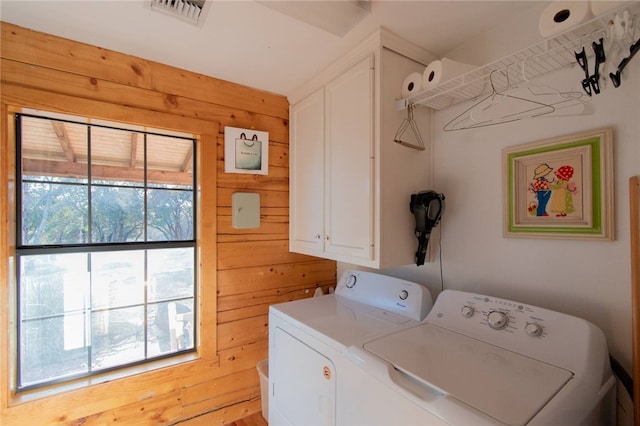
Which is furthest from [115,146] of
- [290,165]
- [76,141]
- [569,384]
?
[569,384]

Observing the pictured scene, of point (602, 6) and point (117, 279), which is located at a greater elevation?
point (602, 6)

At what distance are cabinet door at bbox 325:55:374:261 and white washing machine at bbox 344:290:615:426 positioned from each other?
514mm

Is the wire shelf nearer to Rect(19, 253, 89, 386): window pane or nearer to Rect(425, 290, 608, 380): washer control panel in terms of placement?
Rect(425, 290, 608, 380): washer control panel

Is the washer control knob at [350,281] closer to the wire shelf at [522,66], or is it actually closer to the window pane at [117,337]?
the wire shelf at [522,66]

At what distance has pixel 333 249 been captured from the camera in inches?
67.4

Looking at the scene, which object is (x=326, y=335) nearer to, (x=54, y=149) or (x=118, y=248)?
(x=118, y=248)

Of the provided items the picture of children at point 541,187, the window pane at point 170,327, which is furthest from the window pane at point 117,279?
the picture of children at point 541,187

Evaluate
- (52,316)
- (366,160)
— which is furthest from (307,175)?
(52,316)

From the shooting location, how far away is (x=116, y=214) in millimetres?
1697

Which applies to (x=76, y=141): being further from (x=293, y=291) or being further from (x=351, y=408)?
(x=351, y=408)

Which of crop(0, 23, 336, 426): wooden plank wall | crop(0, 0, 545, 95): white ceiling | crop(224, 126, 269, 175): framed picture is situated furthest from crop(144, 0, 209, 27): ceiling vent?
crop(224, 126, 269, 175): framed picture

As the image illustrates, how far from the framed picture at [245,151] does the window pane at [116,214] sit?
58 centimetres

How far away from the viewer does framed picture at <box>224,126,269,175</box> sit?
6.28 feet

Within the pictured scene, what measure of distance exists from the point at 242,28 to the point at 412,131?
99 cm
